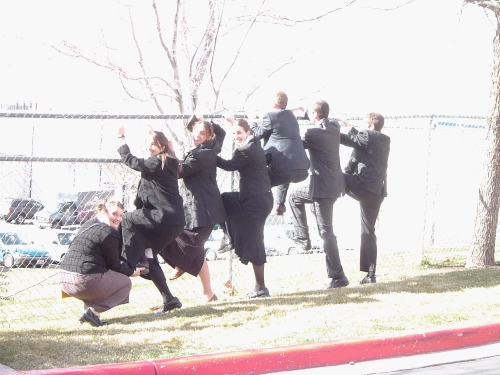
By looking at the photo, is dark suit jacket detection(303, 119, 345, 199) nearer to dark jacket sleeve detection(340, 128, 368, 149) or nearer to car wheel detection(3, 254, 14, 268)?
dark jacket sleeve detection(340, 128, 368, 149)

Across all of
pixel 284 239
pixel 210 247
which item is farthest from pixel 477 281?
pixel 210 247

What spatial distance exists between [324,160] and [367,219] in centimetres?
100

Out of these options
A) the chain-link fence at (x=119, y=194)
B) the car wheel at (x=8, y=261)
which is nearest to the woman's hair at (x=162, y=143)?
the chain-link fence at (x=119, y=194)

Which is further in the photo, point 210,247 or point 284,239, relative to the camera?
point 210,247

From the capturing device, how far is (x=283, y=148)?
883 centimetres

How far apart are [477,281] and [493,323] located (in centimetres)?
229

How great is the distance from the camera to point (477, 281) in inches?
374

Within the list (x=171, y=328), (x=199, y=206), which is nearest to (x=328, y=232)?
(x=199, y=206)

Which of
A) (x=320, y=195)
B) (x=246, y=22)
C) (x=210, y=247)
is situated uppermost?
(x=246, y=22)

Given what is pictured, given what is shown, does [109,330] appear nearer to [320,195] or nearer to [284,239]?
[320,195]

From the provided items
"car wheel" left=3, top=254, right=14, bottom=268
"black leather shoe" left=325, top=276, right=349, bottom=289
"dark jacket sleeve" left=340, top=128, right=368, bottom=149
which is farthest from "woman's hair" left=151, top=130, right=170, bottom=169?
"black leather shoe" left=325, top=276, right=349, bottom=289

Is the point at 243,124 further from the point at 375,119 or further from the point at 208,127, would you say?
the point at 375,119

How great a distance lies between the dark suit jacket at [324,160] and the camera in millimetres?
9031

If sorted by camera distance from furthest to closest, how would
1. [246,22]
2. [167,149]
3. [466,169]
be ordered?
[246,22]
[466,169]
[167,149]
